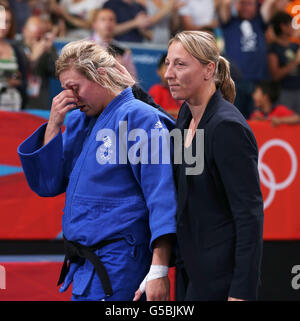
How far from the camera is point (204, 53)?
2.46m

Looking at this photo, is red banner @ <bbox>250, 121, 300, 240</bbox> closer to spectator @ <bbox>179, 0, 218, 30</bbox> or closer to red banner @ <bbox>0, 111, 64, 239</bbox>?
red banner @ <bbox>0, 111, 64, 239</bbox>

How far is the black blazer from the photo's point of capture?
7.41ft

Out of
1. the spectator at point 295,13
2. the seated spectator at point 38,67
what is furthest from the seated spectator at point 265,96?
the seated spectator at point 38,67

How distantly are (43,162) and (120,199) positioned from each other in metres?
0.48

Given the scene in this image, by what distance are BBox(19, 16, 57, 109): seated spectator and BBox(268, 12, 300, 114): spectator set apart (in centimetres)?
283

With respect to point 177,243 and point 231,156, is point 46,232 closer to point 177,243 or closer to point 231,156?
Answer: point 177,243

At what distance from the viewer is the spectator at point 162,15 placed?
320 inches

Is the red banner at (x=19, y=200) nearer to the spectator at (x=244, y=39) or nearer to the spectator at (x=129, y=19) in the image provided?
the spectator at (x=129, y=19)

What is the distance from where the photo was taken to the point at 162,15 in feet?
26.7

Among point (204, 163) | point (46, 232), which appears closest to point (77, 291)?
point (204, 163)

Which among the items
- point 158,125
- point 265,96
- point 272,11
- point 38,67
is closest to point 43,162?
point 158,125

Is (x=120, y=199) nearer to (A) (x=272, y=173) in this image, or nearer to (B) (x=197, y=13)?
(A) (x=272, y=173)

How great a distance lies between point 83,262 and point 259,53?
17.7 ft

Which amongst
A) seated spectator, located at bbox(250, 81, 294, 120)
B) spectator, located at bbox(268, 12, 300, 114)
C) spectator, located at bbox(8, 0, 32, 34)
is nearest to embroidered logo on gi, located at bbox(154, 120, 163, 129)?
seated spectator, located at bbox(250, 81, 294, 120)
